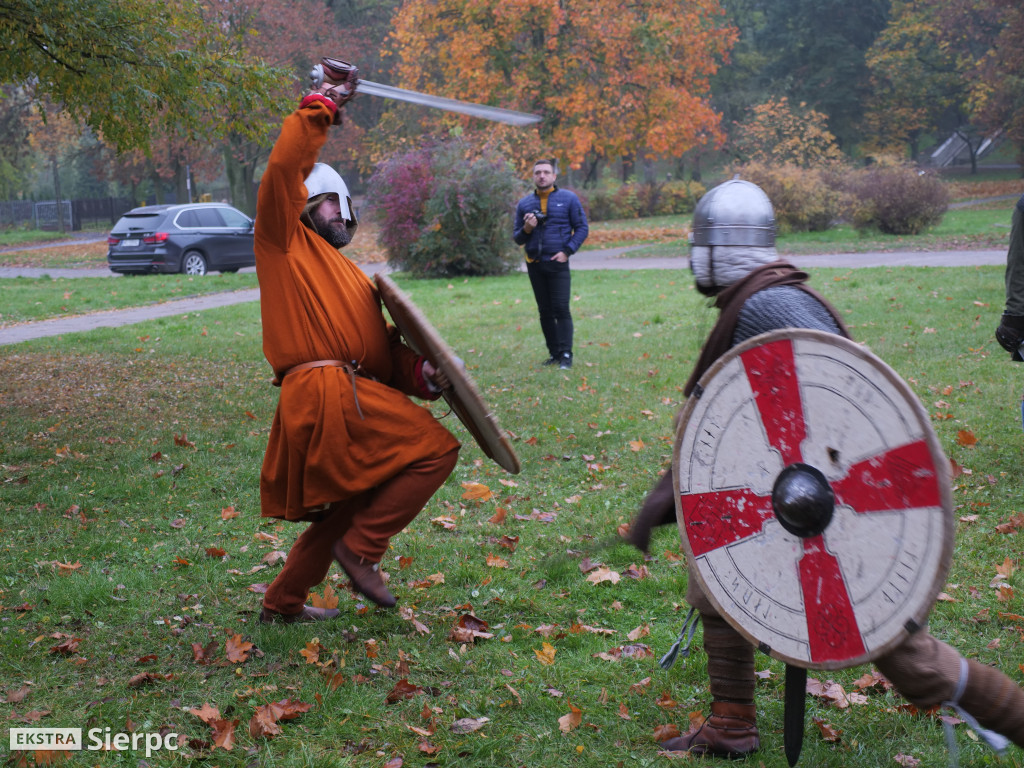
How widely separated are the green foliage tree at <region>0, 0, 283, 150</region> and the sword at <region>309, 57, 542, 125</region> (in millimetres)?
3687

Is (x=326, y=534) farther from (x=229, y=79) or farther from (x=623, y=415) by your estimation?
(x=229, y=79)

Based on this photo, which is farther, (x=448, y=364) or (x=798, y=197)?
(x=798, y=197)

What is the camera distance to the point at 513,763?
3.13 meters

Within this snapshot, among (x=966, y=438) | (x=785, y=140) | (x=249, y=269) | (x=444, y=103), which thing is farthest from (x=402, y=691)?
(x=785, y=140)

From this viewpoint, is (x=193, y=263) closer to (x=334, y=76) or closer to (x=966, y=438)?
(x=966, y=438)

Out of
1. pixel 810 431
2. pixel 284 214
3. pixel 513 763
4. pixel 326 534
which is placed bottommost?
pixel 513 763

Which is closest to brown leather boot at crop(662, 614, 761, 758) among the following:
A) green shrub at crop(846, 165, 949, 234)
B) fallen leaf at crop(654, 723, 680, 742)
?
fallen leaf at crop(654, 723, 680, 742)

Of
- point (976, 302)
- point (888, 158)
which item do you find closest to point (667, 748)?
point (976, 302)

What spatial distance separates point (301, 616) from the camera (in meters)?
4.15

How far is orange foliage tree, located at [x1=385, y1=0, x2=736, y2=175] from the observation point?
90.6ft

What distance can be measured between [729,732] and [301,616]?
1.97 metres

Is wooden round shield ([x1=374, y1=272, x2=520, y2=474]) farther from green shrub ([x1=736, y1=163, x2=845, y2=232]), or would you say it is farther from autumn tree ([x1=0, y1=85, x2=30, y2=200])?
autumn tree ([x1=0, y1=85, x2=30, y2=200])

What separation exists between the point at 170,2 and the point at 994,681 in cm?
840

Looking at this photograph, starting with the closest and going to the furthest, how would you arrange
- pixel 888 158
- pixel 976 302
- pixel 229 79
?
pixel 229 79 < pixel 976 302 < pixel 888 158
